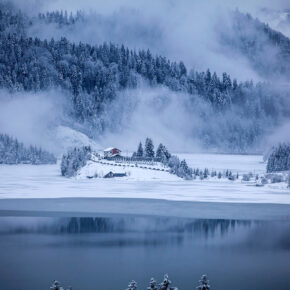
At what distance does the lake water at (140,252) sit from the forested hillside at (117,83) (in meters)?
48.4

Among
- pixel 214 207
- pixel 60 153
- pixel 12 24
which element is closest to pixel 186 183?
pixel 214 207

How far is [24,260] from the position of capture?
15.4 metres

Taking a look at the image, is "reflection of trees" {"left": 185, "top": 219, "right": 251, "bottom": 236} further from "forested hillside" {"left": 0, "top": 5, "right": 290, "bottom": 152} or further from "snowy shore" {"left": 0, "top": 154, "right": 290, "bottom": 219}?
"forested hillside" {"left": 0, "top": 5, "right": 290, "bottom": 152}

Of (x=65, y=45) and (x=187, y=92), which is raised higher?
(x=65, y=45)

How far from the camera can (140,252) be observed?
1661cm

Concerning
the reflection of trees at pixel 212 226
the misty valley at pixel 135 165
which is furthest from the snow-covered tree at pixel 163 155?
the reflection of trees at pixel 212 226

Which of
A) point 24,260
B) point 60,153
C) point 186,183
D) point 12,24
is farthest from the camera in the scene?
point 12,24

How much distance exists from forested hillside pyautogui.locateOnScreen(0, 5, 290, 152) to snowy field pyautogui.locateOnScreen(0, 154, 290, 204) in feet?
105

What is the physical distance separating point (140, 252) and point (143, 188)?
15500 millimetres

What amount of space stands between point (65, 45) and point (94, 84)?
22.2 ft

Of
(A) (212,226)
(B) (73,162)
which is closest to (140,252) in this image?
(A) (212,226)

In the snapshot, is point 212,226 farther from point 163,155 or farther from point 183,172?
point 163,155

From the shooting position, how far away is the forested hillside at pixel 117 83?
2805 inches

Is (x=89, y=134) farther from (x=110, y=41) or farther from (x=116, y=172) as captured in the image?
(x=116, y=172)
